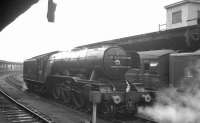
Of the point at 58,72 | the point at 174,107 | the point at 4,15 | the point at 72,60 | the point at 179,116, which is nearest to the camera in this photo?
the point at 4,15

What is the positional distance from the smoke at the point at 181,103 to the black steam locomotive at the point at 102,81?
3.76 feet

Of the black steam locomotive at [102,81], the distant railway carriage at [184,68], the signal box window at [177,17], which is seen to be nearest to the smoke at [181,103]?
the distant railway carriage at [184,68]

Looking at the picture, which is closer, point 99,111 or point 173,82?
point 99,111

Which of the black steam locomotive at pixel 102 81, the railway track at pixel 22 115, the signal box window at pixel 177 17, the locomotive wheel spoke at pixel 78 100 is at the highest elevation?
the signal box window at pixel 177 17

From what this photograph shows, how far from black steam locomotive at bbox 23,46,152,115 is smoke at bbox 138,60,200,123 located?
114 centimetres

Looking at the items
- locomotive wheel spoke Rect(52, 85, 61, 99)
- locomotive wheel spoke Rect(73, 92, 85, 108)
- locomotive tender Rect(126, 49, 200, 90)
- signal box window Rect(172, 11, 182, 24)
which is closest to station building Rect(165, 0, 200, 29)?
signal box window Rect(172, 11, 182, 24)

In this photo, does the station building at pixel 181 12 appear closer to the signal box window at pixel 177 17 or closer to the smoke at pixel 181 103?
the signal box window at pixel 177 17

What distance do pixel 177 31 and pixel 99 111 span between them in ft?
29.0

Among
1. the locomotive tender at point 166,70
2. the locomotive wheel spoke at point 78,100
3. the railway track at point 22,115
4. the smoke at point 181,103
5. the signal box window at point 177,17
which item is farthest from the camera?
the signal box window at point 177,17

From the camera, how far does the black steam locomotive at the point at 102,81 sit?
9.99 meters

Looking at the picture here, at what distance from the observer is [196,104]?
34.7 ft

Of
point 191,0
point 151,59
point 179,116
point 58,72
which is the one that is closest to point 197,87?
point 179,116

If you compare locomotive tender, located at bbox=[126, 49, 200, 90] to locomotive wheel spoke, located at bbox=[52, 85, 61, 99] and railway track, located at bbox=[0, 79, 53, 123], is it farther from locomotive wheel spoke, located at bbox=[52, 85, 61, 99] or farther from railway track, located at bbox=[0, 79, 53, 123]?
railway track, located at bbox=[0, 79, 53, 123]

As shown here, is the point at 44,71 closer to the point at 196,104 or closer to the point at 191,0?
the point at 196,104
